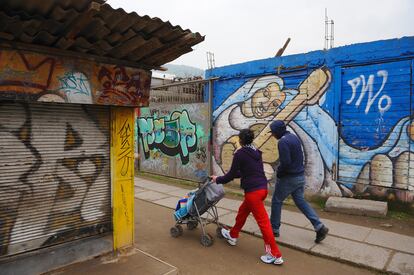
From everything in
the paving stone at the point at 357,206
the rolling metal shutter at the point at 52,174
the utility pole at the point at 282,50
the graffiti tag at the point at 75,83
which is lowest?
the paving stone at the point at 357,206

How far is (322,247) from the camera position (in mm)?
4957

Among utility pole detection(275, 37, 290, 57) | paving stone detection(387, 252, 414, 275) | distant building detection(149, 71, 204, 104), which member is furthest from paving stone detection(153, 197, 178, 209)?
utility pole detection(275, 37, 290, 57)

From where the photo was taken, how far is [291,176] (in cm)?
510

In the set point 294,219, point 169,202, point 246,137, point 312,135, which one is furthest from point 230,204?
point 246,137

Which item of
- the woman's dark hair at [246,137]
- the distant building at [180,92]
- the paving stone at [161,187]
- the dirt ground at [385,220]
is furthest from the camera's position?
the distant building at [180,92]

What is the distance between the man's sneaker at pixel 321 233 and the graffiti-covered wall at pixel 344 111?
249 centimetres

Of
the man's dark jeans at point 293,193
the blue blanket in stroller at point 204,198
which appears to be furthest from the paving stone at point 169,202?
the man's dark jeans at point 293,193

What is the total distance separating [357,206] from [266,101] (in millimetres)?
3367

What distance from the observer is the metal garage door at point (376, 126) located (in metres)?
6.47

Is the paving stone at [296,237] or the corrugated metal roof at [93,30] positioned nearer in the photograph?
the corrugated metal roof at [93,30]

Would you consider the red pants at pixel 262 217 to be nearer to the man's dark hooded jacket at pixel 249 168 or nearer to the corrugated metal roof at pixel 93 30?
the man's dark hooded jacket at pixel 249 168

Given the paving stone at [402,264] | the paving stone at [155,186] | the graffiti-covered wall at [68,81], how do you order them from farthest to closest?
1. the paving stone at [155,186]
2. the paving stone at [402,264]
3. the graffiti-covered wall at [68,81]

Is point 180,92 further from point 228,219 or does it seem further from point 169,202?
point 228,219

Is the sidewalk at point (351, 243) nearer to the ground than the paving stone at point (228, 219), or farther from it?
farther from it
